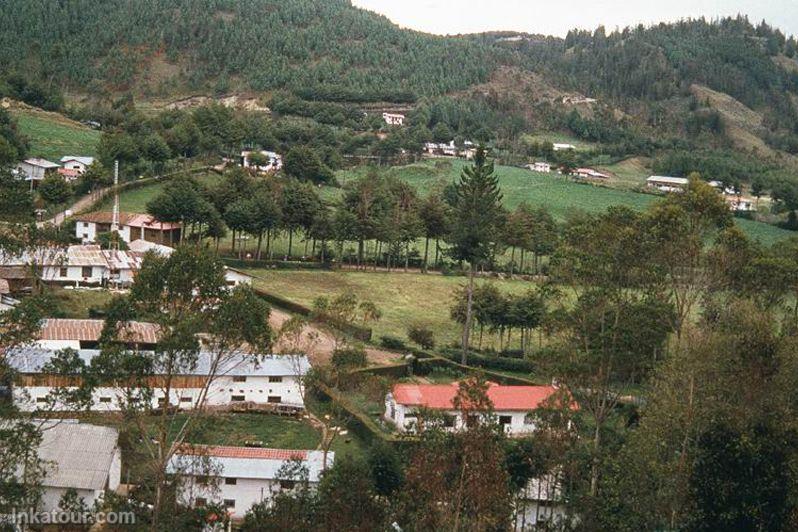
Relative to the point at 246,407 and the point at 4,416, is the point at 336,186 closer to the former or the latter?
the point at 246,407

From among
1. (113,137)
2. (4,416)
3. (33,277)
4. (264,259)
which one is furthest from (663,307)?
(113,137)

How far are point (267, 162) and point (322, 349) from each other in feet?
133

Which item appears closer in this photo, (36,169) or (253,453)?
(253,453)

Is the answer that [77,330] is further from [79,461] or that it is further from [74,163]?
[74,163]

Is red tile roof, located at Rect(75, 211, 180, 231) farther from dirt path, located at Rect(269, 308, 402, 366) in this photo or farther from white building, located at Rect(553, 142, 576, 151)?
white building, located at Rect(553, 142, 576, 151)

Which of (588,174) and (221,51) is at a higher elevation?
(221,51)

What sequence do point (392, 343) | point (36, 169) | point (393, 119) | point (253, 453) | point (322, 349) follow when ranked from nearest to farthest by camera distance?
1. point (253, 453)
2. point (322, 349)
3. point (392, 343)
4. point (36, 169)
5. point (393, 119)

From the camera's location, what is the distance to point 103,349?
1983 centimetres

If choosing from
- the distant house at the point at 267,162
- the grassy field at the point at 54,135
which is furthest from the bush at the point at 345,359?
the grassy field at the point at 54,135

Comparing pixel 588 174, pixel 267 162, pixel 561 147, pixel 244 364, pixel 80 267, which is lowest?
pixel 244 364

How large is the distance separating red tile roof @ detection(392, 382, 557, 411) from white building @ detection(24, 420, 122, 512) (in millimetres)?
10255

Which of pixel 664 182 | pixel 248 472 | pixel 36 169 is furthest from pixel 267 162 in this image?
A: pixel 248 472

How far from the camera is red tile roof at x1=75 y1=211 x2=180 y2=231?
51.6 meters

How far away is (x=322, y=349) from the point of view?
3762cm
